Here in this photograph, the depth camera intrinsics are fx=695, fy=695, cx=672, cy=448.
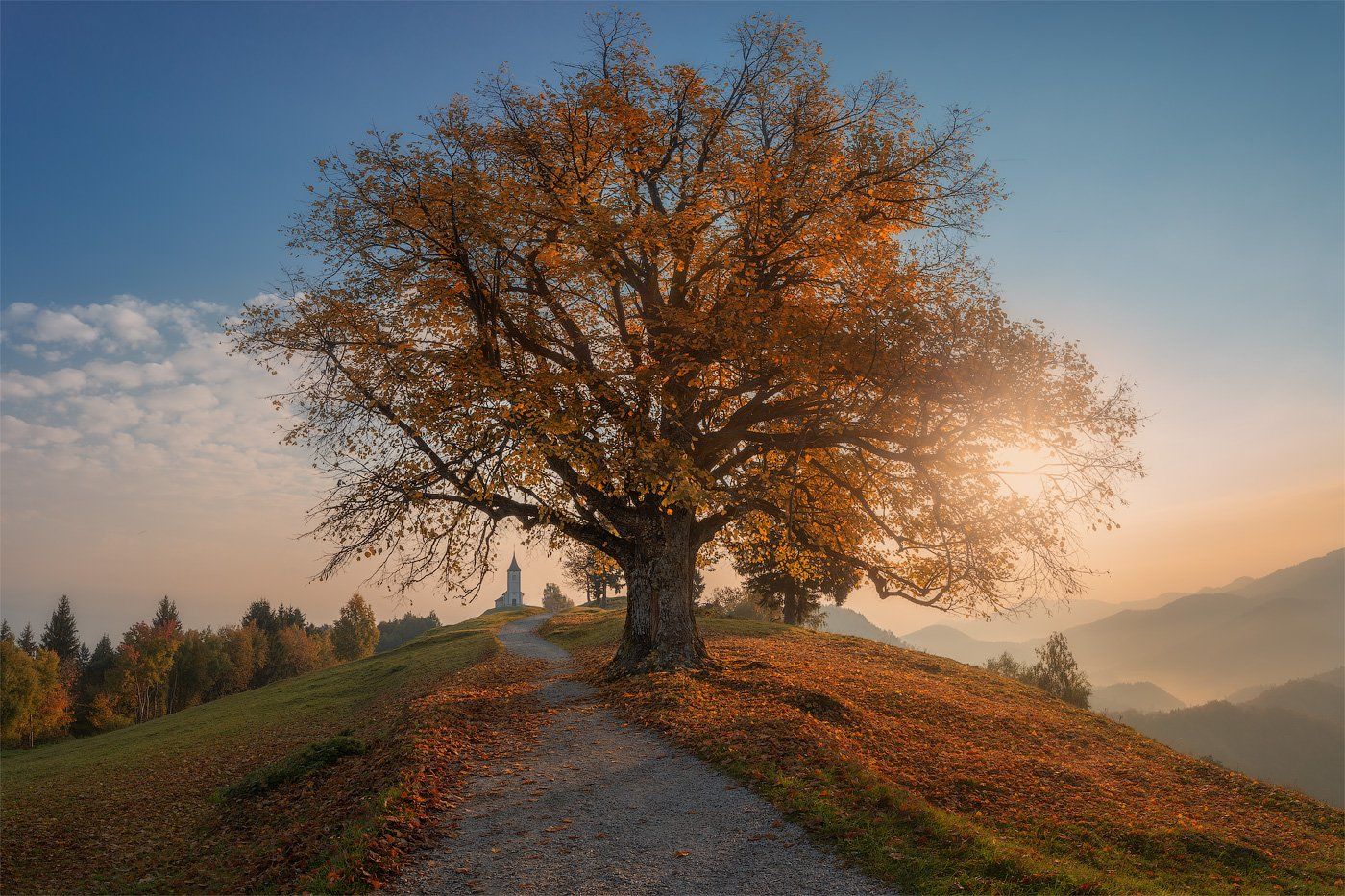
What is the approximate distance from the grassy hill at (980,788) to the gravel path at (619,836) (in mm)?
543

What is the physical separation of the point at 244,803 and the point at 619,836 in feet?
26.1

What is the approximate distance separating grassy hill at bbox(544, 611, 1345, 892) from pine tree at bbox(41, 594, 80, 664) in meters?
118

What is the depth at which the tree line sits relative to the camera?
203ft

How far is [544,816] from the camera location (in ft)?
30.5

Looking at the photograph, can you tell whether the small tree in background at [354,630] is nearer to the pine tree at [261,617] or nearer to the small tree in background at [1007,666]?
the pine tree at [261,617]

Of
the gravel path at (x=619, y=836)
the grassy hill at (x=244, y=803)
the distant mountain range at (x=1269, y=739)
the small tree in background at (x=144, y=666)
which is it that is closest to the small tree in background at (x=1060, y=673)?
the grassy hill at (x=244, y=803)

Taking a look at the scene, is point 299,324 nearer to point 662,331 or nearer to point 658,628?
point 662,331

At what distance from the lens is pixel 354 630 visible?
97250 millimetres

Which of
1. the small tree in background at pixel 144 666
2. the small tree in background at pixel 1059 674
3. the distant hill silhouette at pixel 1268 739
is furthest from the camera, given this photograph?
the distant hill silhouette at pixel 1268 739

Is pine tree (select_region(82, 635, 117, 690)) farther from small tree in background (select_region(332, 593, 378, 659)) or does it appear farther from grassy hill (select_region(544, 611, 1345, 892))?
grassy hill (select_region(544, 611, 1345, 892))

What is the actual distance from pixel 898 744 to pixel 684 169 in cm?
1474

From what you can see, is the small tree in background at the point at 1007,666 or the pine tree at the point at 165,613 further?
the pine tree at the point at 165,613

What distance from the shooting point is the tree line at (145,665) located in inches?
2431

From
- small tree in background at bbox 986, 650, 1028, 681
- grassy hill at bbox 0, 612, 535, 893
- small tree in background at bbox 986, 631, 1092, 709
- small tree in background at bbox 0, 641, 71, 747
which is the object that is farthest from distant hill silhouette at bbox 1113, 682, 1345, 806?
small tree in background at bbox 0, 641, 71, 747
